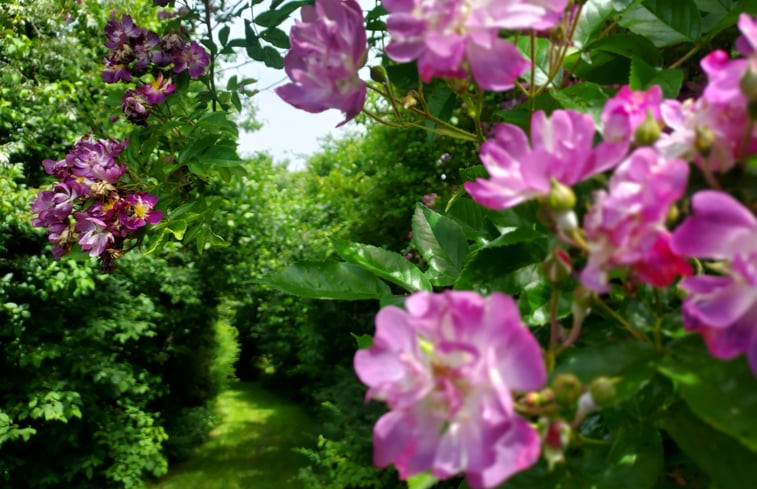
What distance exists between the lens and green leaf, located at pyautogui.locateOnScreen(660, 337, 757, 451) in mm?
338

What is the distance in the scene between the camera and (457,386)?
0.35 m

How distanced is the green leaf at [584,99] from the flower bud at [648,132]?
141 mm

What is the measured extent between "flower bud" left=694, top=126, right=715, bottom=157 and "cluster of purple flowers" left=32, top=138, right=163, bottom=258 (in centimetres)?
122

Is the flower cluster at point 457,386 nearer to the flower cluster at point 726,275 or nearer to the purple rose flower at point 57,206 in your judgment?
the flower cluster at point 726,275

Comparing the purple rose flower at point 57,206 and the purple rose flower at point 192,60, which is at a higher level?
the purple rose flower at point 192,60

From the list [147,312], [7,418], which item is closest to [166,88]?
A: [7,418]

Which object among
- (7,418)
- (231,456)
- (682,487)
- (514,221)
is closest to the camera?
(682,487)

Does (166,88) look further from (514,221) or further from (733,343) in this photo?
(733,343)

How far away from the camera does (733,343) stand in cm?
33

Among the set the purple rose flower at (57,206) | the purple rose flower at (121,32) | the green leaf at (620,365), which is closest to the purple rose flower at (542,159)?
the green leaf at (620,365)

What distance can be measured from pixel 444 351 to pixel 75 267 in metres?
4.75

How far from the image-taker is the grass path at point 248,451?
631 cm

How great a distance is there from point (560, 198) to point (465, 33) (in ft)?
0.46

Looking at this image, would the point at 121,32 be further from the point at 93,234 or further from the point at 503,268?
the point at 503,268
